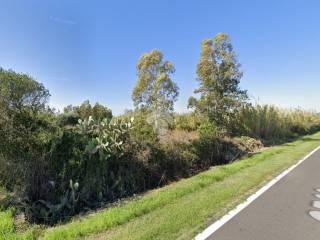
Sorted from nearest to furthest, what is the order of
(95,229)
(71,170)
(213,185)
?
(95,229) → (71,170) → (213,185)

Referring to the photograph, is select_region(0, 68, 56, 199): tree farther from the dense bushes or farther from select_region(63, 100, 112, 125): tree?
select_region(63, 100, 112, 125): tree

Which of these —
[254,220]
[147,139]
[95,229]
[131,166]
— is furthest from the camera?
[147,139]

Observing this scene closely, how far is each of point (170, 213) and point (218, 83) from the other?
15.8 m

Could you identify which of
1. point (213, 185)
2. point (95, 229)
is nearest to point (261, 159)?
point (213, 185)

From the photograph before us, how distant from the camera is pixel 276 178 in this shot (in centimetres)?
968

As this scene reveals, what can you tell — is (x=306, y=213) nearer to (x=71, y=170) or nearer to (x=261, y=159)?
Result: (x=71, y=170)

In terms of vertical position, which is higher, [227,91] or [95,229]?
[227,91]

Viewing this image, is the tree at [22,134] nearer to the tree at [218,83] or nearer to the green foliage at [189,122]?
the green foliage at [189,122]

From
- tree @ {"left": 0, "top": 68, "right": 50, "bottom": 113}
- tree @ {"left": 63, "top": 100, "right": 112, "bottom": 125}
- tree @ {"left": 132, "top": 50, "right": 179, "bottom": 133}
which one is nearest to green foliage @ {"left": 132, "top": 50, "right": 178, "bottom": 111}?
tree @ {"left": 132, "top": 50, "right": 179, "bottom": 133}

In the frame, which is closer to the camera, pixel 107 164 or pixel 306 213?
pixel 306 213

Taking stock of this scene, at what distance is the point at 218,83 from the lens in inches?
824

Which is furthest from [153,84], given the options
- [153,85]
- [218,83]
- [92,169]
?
[92,169]

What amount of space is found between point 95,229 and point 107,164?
11.2 feet

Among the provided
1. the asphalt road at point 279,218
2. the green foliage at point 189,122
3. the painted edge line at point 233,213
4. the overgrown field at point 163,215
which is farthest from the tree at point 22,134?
the green foliage at point 189,122
